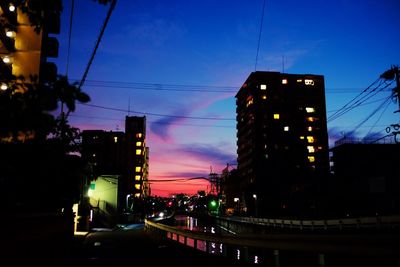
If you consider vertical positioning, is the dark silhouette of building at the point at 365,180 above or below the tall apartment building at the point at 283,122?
below

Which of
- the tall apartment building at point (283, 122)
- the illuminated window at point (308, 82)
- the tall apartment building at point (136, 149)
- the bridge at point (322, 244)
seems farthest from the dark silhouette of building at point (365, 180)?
the tall apartment building at point (136, 149)

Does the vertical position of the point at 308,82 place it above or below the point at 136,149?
above

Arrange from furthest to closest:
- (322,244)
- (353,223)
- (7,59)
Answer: (353,223) → (7,59) → (322,244)

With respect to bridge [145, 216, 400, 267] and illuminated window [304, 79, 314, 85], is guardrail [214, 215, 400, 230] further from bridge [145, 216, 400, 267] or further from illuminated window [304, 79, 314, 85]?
illuminated window [304, 79, 314, 85]

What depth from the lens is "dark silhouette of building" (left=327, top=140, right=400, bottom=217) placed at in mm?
54531

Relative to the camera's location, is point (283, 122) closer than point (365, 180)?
No

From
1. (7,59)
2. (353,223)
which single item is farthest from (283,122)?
(7,59)

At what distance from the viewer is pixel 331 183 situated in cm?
6644

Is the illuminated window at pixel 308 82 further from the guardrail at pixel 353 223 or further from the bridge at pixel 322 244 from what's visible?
the bridge at pixel 322 244

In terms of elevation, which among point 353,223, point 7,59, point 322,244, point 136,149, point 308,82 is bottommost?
point 353,223

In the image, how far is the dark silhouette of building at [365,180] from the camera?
5453cm

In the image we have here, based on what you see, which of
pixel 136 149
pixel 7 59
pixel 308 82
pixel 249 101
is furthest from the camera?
pixel 136 149

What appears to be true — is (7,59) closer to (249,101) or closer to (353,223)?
(353,223)

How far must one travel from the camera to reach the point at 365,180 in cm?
5984
